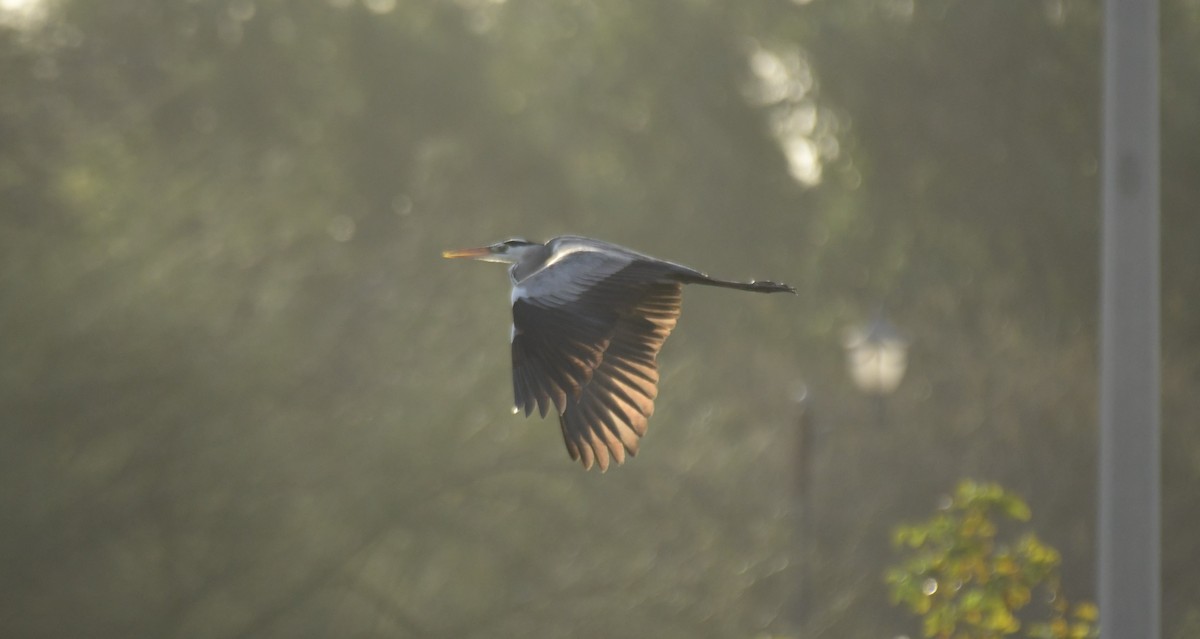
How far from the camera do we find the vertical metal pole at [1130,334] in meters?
3.16

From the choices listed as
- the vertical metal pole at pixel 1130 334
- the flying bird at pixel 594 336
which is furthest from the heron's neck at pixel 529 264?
the vertical metal pole at pixel 1130 334

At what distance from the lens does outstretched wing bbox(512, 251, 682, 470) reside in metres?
3.44

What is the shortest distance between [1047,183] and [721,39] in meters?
2.72

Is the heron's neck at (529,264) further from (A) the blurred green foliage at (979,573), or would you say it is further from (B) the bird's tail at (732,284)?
(A) the blurred green foliage at (979,573)

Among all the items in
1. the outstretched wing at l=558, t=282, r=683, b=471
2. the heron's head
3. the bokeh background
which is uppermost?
the bokeh background

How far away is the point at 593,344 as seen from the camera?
3600mm

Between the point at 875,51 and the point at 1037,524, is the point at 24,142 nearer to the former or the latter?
the point at 875,51

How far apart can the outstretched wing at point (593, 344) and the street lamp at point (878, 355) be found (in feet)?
14.7

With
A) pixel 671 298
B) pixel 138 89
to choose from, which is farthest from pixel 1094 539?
pixel 671 298

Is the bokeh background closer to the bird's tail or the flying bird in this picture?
the flying bird

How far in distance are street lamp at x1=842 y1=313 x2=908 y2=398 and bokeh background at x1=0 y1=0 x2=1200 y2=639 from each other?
2.43 meters

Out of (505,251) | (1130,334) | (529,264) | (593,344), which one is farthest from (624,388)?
(1130,334)

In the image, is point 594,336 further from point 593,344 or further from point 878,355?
point 878,355

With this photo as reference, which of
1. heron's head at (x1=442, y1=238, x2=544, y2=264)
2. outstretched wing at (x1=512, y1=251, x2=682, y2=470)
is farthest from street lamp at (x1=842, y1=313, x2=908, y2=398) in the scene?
outstretched wing at (x1=512, y1=251, x2=682, y2=470)
